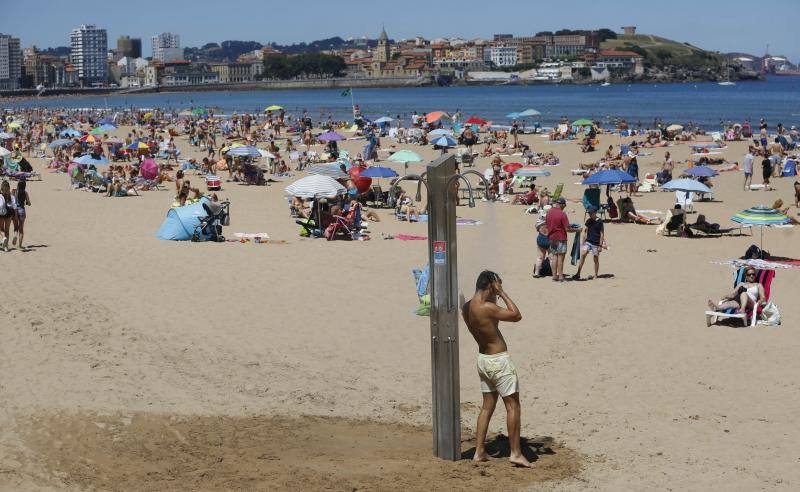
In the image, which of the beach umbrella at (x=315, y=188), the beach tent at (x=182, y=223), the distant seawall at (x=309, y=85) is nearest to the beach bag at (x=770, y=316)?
the beach umbrella at (x=315, y=188)

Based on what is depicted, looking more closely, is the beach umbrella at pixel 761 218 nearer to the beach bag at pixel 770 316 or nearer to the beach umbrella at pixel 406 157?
the beach bag at pixel 770 316

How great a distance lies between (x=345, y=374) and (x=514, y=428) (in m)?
2.60

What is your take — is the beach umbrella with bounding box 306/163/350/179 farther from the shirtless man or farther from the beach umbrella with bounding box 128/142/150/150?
the beach umbrella with bounding box 128/142/150/150

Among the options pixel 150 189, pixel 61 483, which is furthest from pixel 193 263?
pixel 150 189

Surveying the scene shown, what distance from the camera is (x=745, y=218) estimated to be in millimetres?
13750

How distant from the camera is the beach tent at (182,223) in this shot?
624 inches

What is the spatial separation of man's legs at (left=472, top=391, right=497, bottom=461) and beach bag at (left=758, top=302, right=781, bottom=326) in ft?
15.7

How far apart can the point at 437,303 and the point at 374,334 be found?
3.74 metres

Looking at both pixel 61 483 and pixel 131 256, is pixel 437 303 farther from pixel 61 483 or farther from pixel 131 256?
pixel 131 256

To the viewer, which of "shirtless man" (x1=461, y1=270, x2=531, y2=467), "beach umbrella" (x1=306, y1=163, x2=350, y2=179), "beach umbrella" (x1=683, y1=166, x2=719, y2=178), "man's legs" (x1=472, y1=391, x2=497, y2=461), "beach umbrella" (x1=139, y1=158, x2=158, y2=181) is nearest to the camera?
"shirtless man" (x1=461, y1=270, x2=531, y2=467)

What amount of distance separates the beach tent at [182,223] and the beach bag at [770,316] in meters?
8.89

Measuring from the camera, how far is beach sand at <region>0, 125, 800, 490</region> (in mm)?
6488

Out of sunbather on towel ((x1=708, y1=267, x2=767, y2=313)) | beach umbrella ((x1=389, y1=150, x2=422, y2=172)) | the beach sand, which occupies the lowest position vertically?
the beach sand

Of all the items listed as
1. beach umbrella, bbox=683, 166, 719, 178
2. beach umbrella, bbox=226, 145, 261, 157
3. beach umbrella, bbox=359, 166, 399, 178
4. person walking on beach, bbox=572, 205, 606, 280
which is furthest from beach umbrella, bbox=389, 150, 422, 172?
person walking on beach, bbox=572, 205, 606, 280
